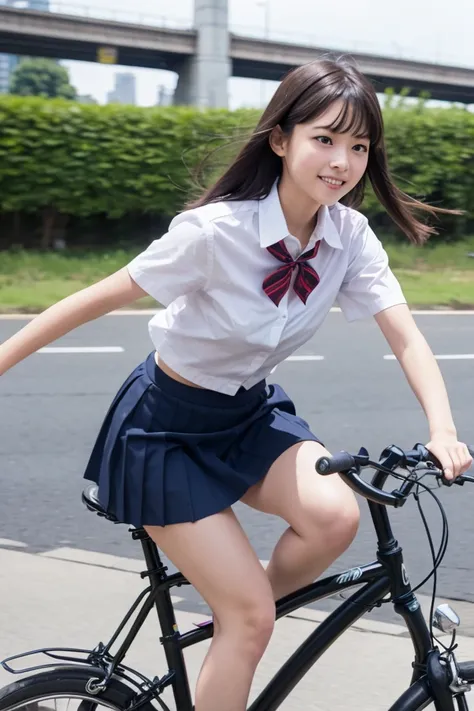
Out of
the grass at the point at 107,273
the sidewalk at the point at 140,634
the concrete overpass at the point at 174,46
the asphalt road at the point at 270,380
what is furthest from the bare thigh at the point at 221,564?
the concrete overpass at the point at 174,46

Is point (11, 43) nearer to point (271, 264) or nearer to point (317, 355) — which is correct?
point (317, 355)

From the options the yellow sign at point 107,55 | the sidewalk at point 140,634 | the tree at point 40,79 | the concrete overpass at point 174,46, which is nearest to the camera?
the sidewalk at point 140,634

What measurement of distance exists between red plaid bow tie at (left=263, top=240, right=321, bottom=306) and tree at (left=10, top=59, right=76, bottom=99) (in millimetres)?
98613

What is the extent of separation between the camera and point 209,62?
1687 inches

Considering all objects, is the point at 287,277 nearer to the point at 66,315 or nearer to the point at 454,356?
the point at 66,315

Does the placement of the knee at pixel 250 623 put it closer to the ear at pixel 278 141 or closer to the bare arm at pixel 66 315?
the bare arm at pixel 66 315

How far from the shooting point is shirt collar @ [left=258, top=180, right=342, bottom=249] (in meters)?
2.24

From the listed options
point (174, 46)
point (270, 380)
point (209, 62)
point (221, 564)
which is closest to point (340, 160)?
point (221, 564)

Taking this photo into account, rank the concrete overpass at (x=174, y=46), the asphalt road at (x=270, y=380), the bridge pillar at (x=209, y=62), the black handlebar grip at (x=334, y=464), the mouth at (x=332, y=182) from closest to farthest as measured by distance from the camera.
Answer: the black handlebar grip at (x=334, y=464) < the mouth at (x=332, y=182) < the asphalt road at (x=270, y=380) < the bridge pillar at (x=209, y=62) < the concrete overpass at (x=174, y=46)

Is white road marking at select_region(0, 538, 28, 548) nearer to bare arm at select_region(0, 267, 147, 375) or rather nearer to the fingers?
bare arm at select_region(0, 267, 147, 375)

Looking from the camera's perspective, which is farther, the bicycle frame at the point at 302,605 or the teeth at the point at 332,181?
the teeth at the point at 332,181

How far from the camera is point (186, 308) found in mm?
2305

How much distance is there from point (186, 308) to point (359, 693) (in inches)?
Result: 59.3

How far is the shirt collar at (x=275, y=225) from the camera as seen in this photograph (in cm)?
224
